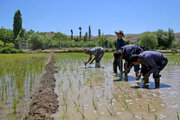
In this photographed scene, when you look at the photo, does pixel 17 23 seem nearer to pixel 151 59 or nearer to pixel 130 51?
pixel 130 51

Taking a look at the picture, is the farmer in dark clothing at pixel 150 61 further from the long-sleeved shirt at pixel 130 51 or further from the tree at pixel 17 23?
the tree at pixel 17 23

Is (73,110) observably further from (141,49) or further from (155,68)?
(141,49)

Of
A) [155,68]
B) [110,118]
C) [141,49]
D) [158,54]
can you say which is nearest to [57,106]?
[110,118]

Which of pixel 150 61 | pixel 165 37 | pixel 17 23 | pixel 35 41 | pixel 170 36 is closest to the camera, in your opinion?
pixel 150 61

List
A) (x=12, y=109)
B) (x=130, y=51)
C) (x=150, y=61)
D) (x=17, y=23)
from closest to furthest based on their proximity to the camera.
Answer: (x=12, y=109) → (x=150, y=61) → (x=130, y=51) → (x=17, y=23)

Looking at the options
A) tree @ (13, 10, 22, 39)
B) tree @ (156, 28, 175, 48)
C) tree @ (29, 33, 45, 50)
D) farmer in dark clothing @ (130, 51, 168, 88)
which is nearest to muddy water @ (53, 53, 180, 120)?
farmer in dark clothing @ (130, 51, 168, 88)

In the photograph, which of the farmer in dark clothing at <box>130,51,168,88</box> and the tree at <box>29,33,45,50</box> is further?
the tree at <box>29,33,45,50</box>

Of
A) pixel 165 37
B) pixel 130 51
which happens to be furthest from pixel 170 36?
pixel 130 51

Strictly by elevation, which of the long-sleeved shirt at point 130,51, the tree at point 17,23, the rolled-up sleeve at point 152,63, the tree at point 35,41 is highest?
the tree at point 17,23

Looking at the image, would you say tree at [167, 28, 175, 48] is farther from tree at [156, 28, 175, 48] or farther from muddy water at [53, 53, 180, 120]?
muddy water at [53, 53, 180, 120]

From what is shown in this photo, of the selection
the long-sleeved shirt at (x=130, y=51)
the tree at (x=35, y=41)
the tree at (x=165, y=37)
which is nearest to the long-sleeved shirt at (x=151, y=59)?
the long-sleeved shirt at (x=130, y=51)

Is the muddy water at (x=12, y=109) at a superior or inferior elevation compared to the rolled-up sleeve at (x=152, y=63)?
Answer: inferior

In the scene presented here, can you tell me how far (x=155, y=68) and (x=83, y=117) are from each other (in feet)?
8.44

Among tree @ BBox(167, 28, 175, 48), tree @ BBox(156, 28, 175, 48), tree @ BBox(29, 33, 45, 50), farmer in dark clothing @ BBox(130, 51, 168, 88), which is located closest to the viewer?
farmer in dark clothing @ BBox(130, 51, 168, 88)
